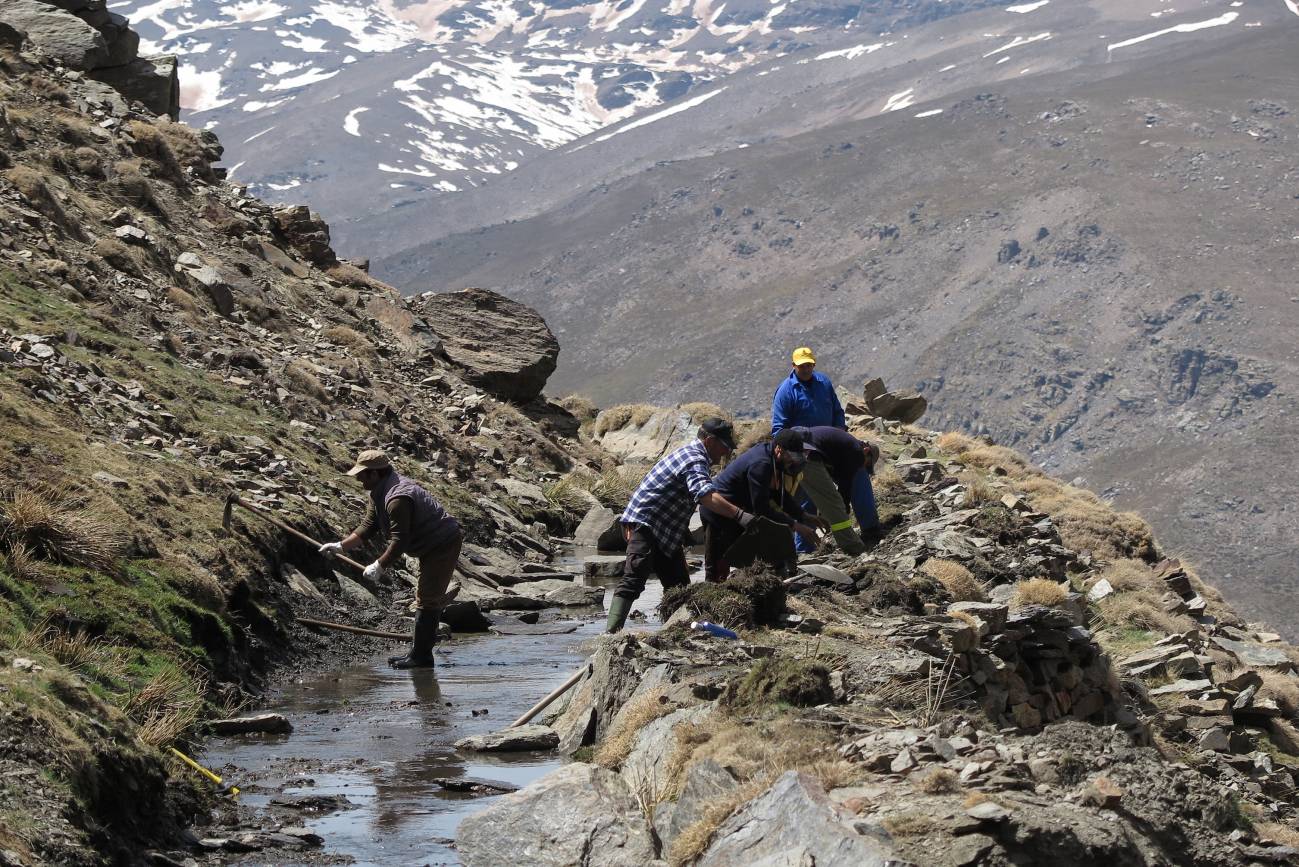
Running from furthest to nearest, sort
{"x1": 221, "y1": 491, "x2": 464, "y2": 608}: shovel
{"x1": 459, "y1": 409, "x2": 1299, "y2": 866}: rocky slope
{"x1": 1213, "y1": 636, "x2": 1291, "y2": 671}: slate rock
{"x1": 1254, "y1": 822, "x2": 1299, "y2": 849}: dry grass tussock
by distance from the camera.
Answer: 1. {"x1": 1213, "y1": 636, "x2": 1291, "y2": 671}: slate rock
2. {"x1": 221, "y1": 491, "x2": 464, "y2": 608}: shovel
3. {"x1": 1254, "y1": 822, "x2": 1299, "y2": 849}: dry grass tussock
4. {"x1": 459, "y1": 409, "x2": 1299, "y2": 866}: rocky slope

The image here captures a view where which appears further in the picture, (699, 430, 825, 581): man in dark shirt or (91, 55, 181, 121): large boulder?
(91, 55, 181, 121): large boulder

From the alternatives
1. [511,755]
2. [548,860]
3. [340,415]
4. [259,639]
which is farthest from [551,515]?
[548,860]

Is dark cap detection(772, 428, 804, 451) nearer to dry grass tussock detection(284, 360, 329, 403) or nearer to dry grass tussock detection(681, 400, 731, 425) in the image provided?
dry grass tussock detection(284, 360, 329, 403)

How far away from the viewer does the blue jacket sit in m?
17.6

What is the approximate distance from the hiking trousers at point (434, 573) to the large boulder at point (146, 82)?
2394 centimetres

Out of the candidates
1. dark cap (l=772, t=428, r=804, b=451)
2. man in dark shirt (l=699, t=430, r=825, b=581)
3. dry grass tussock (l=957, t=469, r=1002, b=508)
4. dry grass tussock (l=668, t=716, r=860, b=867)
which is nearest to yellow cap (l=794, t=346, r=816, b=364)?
man in dark shirt (l=699, t=430, r=825, b=581)

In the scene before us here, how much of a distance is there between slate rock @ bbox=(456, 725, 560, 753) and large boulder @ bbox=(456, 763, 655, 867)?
8.53 ft

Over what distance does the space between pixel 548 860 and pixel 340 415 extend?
1738 cm

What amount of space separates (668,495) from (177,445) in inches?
Result: 294

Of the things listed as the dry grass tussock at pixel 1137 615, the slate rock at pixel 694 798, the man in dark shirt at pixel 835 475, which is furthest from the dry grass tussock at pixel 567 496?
the slate rock at pixel 694 798

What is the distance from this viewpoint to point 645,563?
571 inches

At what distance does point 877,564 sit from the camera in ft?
54.1

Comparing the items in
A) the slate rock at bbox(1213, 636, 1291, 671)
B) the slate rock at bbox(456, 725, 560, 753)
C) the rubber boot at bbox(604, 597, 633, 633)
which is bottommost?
the slate rock at bbox(1213, 636, 1291, 671)

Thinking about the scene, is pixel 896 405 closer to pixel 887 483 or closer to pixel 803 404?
pixel 887 483
